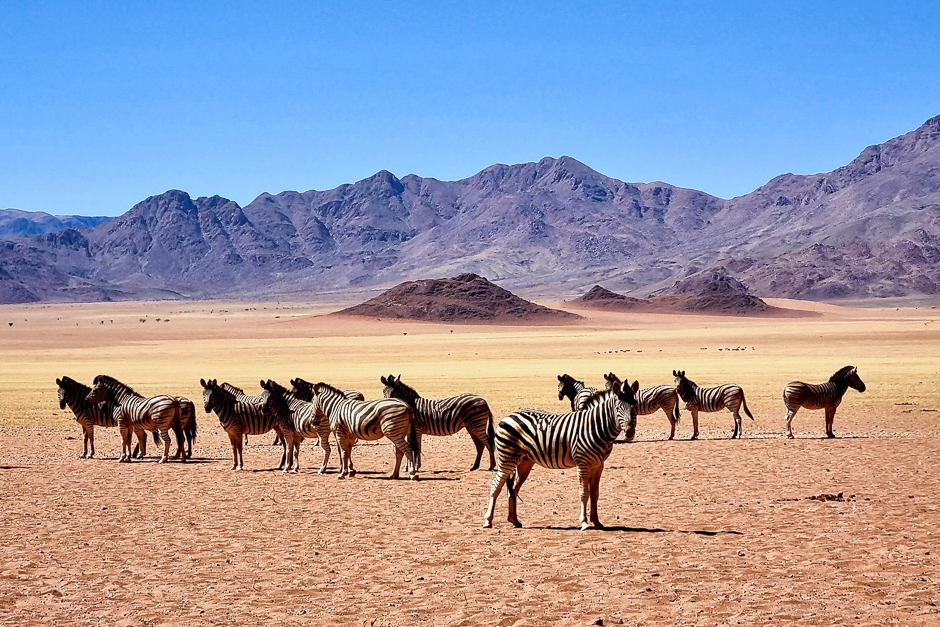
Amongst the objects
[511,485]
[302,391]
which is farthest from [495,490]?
[302,391]

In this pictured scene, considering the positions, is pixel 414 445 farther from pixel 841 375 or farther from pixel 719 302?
pixel 719 302

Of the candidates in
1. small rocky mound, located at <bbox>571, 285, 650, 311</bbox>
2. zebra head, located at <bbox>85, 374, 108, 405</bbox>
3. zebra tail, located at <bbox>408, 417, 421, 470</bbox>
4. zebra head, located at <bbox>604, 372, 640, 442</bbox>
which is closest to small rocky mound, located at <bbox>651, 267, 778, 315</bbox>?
small rocky mound, located at <bbox>571, 285, 650, 311</bbox>

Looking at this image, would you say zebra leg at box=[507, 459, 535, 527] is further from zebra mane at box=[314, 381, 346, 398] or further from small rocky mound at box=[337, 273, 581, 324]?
small rocky mound at box=[337, 273, 581, 324]

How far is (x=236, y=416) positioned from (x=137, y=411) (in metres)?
2.13

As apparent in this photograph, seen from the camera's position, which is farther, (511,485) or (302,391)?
(302,391)

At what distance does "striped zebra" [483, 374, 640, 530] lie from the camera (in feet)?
36.9

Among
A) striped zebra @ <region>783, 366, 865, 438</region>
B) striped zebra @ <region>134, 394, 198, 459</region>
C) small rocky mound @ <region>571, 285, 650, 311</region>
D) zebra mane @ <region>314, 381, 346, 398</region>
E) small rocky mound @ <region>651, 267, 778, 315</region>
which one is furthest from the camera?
small rocky mound @ <region>571, 285, 650, 311</region>

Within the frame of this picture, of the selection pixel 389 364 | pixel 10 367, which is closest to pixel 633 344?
pixel 389 364

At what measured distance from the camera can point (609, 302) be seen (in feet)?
474

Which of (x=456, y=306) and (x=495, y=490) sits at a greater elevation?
(x=456, y=306)

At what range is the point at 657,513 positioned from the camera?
43.1 ft

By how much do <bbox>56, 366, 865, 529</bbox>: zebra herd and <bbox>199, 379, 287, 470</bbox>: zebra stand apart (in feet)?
0.06

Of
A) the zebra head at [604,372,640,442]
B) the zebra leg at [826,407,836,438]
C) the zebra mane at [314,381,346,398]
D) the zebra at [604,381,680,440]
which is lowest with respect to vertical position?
the zebra leg at [826,407,836,438]

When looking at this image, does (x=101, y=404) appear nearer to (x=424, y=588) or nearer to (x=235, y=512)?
(x=235, y=512)
